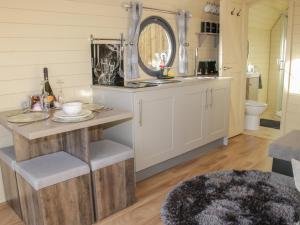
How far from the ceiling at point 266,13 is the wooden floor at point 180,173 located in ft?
7.05

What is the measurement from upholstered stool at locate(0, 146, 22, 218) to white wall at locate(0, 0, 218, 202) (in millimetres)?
185

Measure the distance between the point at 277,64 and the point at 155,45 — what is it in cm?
323

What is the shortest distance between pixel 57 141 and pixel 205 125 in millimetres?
1676

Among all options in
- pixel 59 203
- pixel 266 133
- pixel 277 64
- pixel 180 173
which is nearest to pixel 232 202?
pixel 180 173

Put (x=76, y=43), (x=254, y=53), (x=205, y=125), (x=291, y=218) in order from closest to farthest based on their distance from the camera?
1. (x=291, y=218)
2. (x=76, y=43)
3. (x=205, y=125)
4. (x=254, y=53)

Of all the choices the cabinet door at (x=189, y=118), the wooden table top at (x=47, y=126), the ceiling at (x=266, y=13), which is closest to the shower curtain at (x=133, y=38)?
the cabinet door at (x=189, y=118)

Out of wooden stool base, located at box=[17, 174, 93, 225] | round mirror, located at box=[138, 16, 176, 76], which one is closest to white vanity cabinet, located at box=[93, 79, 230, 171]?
round mirror, located at box=[138, 16, 176, 76]

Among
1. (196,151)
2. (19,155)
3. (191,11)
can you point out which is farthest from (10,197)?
(191,11)

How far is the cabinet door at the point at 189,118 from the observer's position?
2.90 meters

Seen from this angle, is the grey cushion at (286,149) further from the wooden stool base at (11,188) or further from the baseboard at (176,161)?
the wooden stool base at (11,188)

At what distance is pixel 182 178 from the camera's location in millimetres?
2787

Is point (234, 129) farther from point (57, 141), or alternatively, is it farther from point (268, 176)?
point (57, 141)

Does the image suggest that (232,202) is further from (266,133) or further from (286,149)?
(266,133)

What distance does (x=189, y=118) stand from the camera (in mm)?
3027
